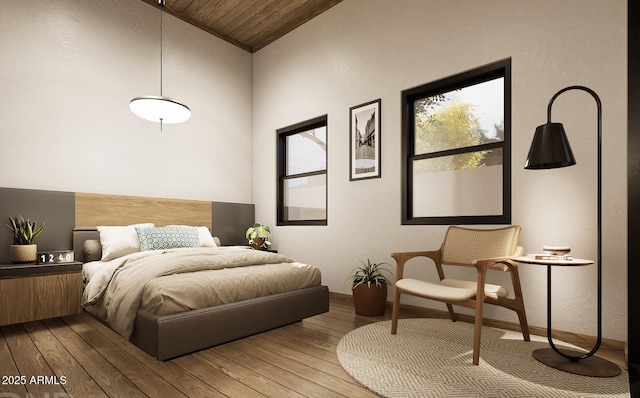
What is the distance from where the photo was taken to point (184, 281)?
2.33 m

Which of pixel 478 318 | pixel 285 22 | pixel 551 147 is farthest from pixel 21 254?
pixel 551 147

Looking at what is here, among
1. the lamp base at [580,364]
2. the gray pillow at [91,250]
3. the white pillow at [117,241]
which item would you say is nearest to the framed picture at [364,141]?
the lamp base at [580,364]

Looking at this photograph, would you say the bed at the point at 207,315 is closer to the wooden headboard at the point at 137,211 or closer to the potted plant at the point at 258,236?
the wooden headboard at the point at 137,211

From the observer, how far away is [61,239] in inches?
137

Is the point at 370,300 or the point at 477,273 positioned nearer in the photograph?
the point at 477,273

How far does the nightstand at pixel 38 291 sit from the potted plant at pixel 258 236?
2042 millimetres

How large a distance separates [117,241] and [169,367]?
6.08ft

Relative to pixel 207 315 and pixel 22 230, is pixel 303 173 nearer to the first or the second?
pixel 207 315

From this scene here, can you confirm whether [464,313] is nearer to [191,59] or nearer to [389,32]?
[389,32]

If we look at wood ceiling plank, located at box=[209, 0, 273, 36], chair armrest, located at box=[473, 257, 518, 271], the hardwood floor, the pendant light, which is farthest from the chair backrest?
wood ceiling plank, located at box=[209, 0, 273, 36]

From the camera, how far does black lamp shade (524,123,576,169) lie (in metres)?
2.08

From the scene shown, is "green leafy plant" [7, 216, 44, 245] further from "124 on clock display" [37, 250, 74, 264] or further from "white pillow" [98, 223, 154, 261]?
"white pillow" [98, 223, 154, 261]

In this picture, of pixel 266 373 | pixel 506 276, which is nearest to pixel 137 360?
pixel 266 373

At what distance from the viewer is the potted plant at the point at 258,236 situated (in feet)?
15.4
